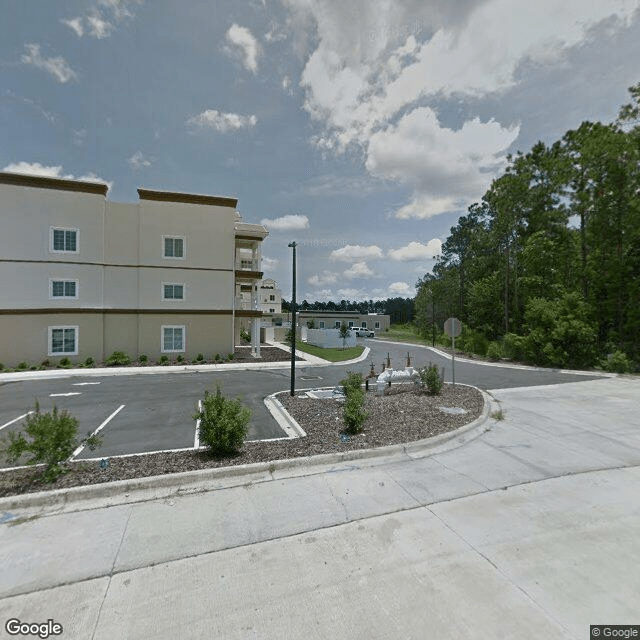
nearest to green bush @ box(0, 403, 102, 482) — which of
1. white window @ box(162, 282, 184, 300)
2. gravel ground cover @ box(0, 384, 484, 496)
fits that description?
gravel ground cover @ box(0, 384, 484, 496)

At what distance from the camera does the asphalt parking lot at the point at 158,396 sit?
8133mm

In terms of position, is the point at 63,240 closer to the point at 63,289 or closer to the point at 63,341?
the point at 63,289

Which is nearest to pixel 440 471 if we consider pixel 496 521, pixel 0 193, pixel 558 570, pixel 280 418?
pixel 496 521

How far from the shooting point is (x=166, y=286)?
2272 cm

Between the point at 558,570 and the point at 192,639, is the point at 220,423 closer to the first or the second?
the point at 192,639

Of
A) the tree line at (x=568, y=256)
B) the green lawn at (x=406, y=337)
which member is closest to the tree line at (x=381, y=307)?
the green lawn at (x=406, y=337)

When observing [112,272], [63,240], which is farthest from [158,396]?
[63,240]

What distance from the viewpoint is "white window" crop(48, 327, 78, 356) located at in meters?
20.1

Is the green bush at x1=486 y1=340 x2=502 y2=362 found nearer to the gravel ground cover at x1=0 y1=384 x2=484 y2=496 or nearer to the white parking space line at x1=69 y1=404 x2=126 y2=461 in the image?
the gravel ground cover at x1=0 y1=384 x2=484 y2=496

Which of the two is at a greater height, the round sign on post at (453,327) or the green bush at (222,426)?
the round sign on post at (453,327)

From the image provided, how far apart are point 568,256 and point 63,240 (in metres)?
37.6

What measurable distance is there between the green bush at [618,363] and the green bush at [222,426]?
73.2 ft

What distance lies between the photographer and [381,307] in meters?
132

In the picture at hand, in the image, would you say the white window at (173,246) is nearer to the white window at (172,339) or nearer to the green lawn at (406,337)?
the white window at (172,339)
